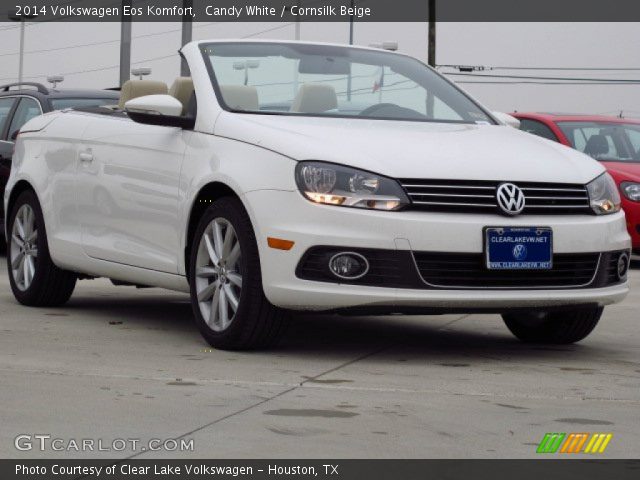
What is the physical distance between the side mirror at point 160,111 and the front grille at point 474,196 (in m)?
1.47

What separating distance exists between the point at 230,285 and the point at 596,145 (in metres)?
9.13

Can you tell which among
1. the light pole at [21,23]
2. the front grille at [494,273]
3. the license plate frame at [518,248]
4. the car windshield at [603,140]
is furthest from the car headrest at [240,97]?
the light pole at [21,23]

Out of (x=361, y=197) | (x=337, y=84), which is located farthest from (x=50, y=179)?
(x=361, y=197)

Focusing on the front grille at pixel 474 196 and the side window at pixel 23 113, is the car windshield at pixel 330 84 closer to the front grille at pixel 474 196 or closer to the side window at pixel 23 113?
the front grille at pixel 474 196

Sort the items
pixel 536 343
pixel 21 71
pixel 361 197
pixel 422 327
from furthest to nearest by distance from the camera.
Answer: pixel 21 71 → pixel 422 327 → pixel 536 343 → pixel 361 197

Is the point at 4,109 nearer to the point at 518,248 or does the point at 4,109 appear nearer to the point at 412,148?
the point at 412,148

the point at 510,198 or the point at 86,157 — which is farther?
the point at 86,157

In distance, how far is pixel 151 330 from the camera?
874cm

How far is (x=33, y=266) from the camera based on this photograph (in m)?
9.84

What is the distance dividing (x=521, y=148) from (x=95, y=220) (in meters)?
2.54

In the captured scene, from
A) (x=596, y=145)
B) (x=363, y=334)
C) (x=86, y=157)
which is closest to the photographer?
(x=363, y=334)

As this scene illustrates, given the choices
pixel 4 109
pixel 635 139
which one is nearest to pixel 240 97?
pixel 4 109
